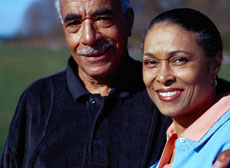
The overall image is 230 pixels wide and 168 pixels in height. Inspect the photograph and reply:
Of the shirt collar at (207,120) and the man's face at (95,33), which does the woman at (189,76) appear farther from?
the man's face at (95,33)

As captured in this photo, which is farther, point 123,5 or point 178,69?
point 123,5

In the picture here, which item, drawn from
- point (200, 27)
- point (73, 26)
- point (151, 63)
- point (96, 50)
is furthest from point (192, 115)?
point (73, 26)

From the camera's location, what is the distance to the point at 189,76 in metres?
2.19

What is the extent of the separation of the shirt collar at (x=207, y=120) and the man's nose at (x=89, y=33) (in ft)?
3.06

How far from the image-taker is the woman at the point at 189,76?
2164 mm

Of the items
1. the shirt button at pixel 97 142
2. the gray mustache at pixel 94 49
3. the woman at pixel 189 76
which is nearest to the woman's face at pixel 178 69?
the woman at pixel 189 76

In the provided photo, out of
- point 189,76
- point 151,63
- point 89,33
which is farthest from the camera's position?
point 89,33

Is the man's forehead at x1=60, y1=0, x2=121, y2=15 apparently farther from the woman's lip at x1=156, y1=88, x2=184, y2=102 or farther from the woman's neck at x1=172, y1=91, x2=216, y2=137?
the woman's neck at x1=172, y1=91, x2=216, y2=137

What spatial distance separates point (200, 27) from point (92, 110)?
42.0 inches

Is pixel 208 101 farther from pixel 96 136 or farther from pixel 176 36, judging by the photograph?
pixel 96 136

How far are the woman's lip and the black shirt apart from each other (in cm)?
52

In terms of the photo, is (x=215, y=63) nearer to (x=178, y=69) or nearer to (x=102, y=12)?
(x=178, y=69)

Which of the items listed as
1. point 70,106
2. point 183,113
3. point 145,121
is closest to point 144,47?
point 183,113

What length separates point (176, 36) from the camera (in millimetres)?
2178
